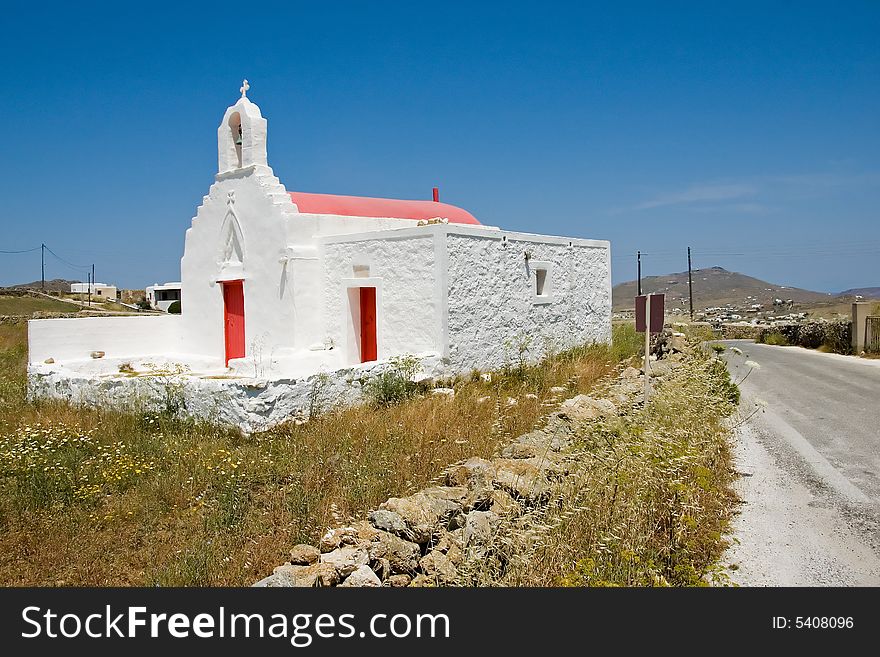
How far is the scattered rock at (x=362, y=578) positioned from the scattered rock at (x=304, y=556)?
0.61m

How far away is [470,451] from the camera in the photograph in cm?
789

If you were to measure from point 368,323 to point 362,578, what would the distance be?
979cm

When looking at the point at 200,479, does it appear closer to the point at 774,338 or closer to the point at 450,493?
the point at 450,493

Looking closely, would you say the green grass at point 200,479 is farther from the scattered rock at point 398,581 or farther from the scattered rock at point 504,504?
the scattered rock at point 504,504

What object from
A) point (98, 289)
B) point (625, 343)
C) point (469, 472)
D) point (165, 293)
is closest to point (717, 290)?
point (165, 293)

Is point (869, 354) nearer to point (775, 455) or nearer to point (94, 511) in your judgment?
point (775, 455)

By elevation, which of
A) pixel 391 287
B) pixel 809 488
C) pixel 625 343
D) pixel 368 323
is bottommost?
pixel 809 488

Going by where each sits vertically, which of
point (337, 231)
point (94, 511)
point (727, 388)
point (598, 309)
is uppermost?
point (337, 231)

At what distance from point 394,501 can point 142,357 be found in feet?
39.6

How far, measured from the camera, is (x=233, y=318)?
15.6 metres

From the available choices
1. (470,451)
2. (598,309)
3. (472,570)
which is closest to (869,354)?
(598,309)

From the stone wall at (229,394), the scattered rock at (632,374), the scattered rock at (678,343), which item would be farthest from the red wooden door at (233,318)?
the scattered rock at (678,343)

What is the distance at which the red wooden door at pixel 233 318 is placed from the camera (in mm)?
15367

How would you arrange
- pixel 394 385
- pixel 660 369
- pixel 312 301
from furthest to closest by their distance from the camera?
pixel 312 301 → pixel 660 369 → pixel 394 385
